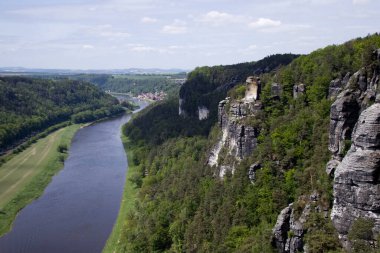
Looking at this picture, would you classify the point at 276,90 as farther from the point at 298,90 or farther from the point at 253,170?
the point at 253,170

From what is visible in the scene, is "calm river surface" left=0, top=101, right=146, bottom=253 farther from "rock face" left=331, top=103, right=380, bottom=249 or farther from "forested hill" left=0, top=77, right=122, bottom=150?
"rock face" left=331, top=103, right=380, bottom=249

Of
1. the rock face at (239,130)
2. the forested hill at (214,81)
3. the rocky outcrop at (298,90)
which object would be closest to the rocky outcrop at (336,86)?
the rocky outcrop at (298,90)

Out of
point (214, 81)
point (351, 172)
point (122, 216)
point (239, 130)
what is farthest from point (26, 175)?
point (351, 172)

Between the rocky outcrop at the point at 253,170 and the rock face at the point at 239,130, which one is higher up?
the rock face at the point at 239,130

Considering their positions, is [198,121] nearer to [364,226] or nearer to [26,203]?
[26,203]

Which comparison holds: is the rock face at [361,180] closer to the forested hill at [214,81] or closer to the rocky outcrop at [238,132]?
the rocky outcrop at [238,132]
